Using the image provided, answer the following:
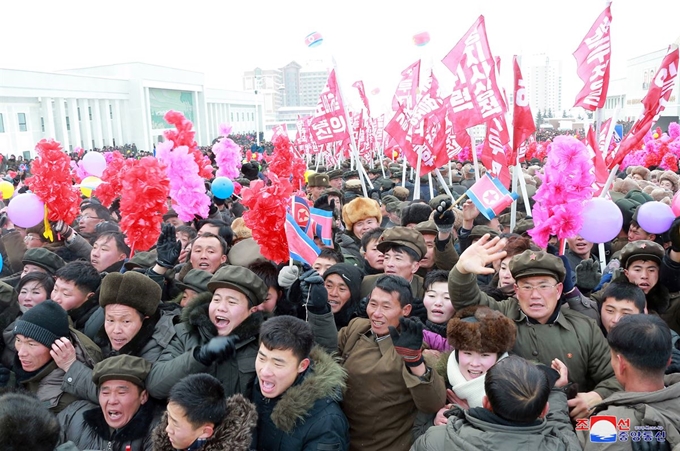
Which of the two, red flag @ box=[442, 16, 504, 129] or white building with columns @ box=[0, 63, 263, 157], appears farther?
white building with columns @ box=[0, 63, 263, 157]

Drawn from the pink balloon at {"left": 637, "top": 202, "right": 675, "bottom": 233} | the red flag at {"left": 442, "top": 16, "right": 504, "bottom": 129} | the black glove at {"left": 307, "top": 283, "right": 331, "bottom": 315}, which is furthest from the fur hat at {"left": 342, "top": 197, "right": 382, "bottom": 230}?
the black glove at {"left": 307, "top": 283, "right": 331, "bottom": 315}

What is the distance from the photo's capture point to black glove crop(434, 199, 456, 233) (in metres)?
4.01

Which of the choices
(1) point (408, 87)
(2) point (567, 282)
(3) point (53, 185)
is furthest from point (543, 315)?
(1) point (408, 87)

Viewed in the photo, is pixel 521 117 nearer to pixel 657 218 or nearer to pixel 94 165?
pixel 657 218

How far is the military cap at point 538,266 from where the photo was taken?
3.09 meters

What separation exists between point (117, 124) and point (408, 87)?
46.5 m

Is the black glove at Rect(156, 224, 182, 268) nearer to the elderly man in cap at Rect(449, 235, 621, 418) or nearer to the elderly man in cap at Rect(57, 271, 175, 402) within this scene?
the elderly man in cap at Rect(57, 271, 175, 402)

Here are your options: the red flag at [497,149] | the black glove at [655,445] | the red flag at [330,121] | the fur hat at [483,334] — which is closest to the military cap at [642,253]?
the fur hat at [483,334]

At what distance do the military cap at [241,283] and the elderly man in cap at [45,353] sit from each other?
891mm

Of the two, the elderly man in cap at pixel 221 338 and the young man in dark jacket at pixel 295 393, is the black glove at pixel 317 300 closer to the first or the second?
the young man in dark jacket at pixel 295 393

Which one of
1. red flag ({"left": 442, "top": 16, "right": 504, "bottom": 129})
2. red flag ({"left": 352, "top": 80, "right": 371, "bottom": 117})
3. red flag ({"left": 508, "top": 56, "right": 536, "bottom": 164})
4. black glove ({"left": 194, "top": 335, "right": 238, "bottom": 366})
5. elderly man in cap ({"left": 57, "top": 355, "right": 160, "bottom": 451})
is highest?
red flag ({"left": 352, "top": 80, "right": 371, "bottom": 117})

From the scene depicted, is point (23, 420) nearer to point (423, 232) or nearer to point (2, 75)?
point (423, 232)

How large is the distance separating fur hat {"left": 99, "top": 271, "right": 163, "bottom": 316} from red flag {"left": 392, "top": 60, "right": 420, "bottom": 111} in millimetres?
6920

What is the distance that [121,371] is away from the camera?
271cm
